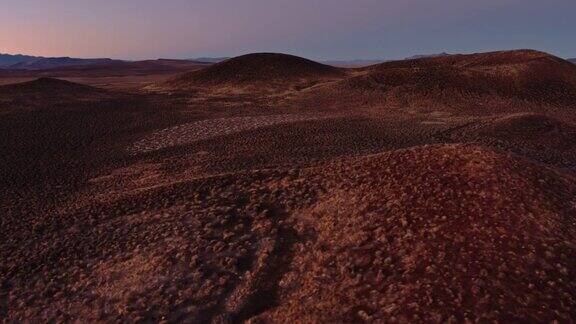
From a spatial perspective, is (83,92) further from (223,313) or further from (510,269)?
(510,269)

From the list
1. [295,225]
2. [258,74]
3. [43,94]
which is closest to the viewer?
[295,225]

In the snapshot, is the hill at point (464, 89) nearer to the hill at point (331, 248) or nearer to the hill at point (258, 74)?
the hill at point (258, 74)

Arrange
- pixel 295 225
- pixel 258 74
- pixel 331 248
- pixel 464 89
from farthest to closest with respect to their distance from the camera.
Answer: pixel 258 74, pixel 464 89, pixel 295 225, pixel 331 248

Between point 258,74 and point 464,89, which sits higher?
point 258,74

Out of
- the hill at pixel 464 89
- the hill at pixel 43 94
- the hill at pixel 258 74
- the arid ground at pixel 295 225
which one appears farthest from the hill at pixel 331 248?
the hill at pixel 258 74

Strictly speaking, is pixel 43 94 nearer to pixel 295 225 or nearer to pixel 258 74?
pixel 258 74

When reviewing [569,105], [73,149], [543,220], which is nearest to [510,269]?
[543,220]

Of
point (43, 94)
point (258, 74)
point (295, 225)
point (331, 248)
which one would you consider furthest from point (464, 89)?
point (43, 94)

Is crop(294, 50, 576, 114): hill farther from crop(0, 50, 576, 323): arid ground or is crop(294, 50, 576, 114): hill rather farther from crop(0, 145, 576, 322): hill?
crop(0, 145, 576, 322): hill
